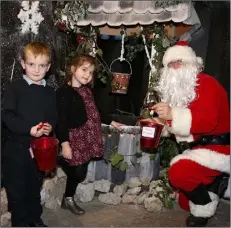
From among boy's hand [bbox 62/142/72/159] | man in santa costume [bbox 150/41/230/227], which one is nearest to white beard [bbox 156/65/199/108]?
man in santa costume [bbox 150/41/230/227]

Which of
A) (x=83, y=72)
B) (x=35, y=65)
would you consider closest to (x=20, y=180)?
(x=35, y=65)

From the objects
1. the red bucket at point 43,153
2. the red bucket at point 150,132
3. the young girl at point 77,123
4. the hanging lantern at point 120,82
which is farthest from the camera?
the hanging lantern at point 120,82

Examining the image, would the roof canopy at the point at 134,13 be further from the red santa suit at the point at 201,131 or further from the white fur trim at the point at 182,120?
the white fur trim at the point at 182,120

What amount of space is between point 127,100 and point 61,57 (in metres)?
1.29

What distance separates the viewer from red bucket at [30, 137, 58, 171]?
9.74 feet

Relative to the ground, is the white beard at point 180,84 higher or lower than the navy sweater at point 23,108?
higher

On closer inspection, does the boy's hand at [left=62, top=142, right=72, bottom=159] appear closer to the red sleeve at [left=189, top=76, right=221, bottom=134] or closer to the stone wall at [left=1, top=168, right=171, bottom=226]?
the stone wall at [left=1, top=168, right=171, bottom=226]

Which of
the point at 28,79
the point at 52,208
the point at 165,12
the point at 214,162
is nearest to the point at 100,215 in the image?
the point at 52,208

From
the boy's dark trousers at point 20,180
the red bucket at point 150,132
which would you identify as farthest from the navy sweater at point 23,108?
the red bucket at point 150,132

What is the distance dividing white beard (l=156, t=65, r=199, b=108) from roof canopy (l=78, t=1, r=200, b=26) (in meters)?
0.71

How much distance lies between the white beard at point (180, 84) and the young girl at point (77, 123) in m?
0.75

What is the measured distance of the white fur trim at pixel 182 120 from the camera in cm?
336

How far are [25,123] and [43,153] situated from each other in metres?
0.30

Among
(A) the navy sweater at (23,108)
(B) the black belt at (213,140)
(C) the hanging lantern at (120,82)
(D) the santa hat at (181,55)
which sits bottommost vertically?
(B) the black belt at (213,140)
